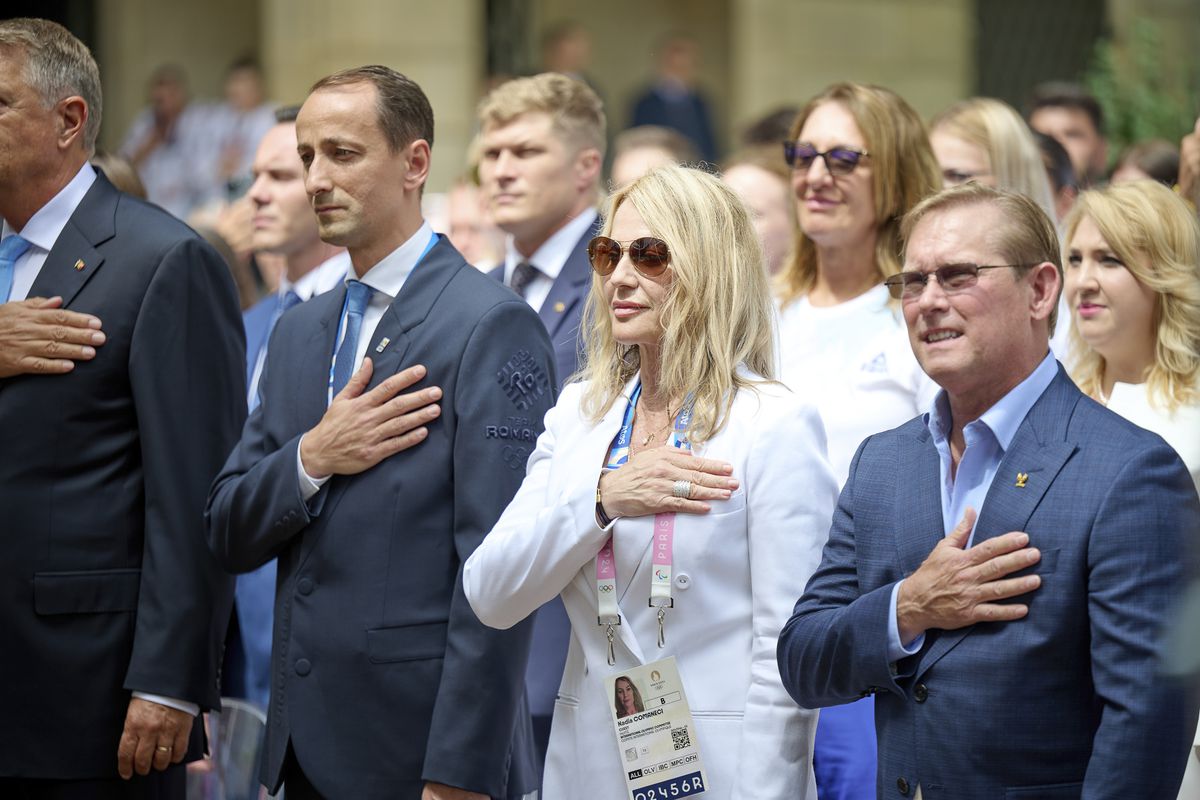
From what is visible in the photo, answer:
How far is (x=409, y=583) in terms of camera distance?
371 cm

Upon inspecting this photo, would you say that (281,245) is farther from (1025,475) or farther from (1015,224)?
(1025,475)

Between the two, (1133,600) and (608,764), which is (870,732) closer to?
(608,764)

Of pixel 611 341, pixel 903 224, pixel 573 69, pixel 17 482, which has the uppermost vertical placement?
pixel 573 69

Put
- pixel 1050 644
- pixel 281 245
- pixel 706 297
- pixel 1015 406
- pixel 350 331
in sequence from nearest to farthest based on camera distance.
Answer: pixel 1050 644, pixel 1015 406, pixel 706 297, pixel 350 331, pixel 281 245

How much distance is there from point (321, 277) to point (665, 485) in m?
2.71

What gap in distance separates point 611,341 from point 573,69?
910cm

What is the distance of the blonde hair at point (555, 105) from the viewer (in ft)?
18.2

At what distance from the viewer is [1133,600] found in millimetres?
2891

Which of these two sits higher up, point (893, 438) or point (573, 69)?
point (573, 69)

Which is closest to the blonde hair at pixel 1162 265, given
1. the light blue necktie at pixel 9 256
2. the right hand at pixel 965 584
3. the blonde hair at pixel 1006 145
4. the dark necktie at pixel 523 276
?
the blonde hair at pixel 1006 145

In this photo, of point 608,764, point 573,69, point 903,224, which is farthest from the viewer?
point 573,69

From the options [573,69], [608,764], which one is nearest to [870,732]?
[608,764]

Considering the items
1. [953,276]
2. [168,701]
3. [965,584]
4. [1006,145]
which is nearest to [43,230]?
[168,701]

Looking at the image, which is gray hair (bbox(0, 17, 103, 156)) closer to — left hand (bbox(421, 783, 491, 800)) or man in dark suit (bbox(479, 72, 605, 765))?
man in dark suit (bbox(479, 72, 605, 765))
